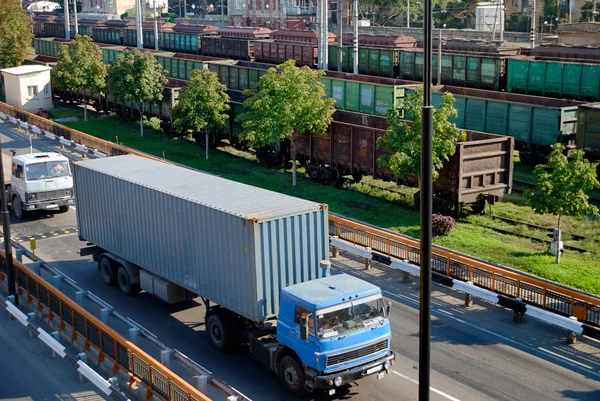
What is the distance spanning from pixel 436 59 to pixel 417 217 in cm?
2819

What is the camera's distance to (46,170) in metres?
27.6

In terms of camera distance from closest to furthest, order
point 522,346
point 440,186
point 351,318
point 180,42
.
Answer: point 351,318 < point 522,346 < point 440,186 < point 180,42

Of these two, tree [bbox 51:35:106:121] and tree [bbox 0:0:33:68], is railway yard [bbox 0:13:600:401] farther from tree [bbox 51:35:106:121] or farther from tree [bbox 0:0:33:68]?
tree [bbox 0:0:33:68]

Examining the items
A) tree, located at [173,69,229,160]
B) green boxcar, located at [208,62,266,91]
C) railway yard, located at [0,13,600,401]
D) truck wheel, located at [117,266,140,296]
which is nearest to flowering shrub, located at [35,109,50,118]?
railway yard, located at [0,13,600,401]

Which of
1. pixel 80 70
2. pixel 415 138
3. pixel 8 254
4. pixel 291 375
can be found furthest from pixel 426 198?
pixel 80 70

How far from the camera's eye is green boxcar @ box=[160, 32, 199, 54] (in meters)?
76.6

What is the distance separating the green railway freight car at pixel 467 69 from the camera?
46688 millimetres

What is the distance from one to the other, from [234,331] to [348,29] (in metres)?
85.8

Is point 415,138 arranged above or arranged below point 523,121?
above

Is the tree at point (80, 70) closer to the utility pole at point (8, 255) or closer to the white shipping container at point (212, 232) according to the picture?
the white shipping container at point (212, 232)

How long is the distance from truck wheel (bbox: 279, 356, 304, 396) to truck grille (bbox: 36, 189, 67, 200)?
16.0 meters

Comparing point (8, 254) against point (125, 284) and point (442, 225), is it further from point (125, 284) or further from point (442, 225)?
point (442, 225)

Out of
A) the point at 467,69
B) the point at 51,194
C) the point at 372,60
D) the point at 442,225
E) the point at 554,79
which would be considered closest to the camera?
the point at 442,225

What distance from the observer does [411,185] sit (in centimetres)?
2831
